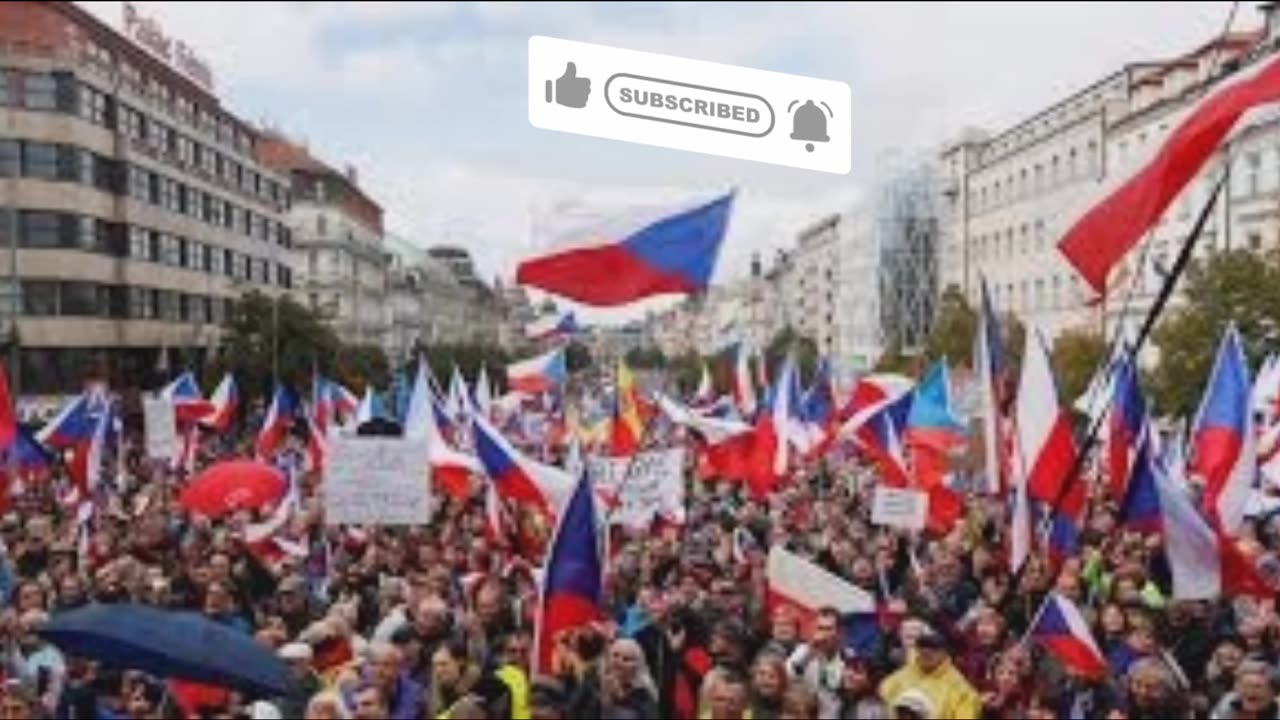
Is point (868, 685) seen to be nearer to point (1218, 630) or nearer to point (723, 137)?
point (1218, 630)

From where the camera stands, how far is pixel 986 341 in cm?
1276

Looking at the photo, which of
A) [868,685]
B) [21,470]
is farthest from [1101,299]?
[21,470]

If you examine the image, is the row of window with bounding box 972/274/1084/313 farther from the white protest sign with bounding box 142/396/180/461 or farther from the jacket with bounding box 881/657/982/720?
the jacket with bounding box 881/657/982/720

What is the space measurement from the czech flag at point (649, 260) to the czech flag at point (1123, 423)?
291 centimetres

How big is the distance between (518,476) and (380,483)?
3.41 feet

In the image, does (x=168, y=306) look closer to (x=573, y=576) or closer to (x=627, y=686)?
(x=573, y=576)

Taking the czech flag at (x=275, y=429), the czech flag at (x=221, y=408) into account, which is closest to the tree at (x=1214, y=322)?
the czech flag at (x=275, y=429)

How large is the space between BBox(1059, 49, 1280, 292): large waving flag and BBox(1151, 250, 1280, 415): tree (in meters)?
31.1

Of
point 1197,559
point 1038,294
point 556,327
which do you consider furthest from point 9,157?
point 1197,559

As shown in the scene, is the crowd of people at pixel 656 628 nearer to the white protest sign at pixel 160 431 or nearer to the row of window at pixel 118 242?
the white protest sign at pixel 160 431

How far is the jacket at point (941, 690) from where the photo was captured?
8.37 meters

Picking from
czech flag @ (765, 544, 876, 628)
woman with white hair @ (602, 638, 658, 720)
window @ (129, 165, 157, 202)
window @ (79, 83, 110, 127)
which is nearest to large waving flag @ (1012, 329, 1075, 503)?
czech flag @ (765, 544, 876, 628)

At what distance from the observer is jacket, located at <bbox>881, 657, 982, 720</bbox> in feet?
27.5

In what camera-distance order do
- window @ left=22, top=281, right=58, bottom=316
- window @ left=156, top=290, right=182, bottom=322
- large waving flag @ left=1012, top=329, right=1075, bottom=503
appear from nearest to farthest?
large waving flag @ left=1012, top=329, right=1075, bottom=503
window @ left=22, top=281, right=58, bottom=316
window @ left=156, top=290, right=182, bottom=322
